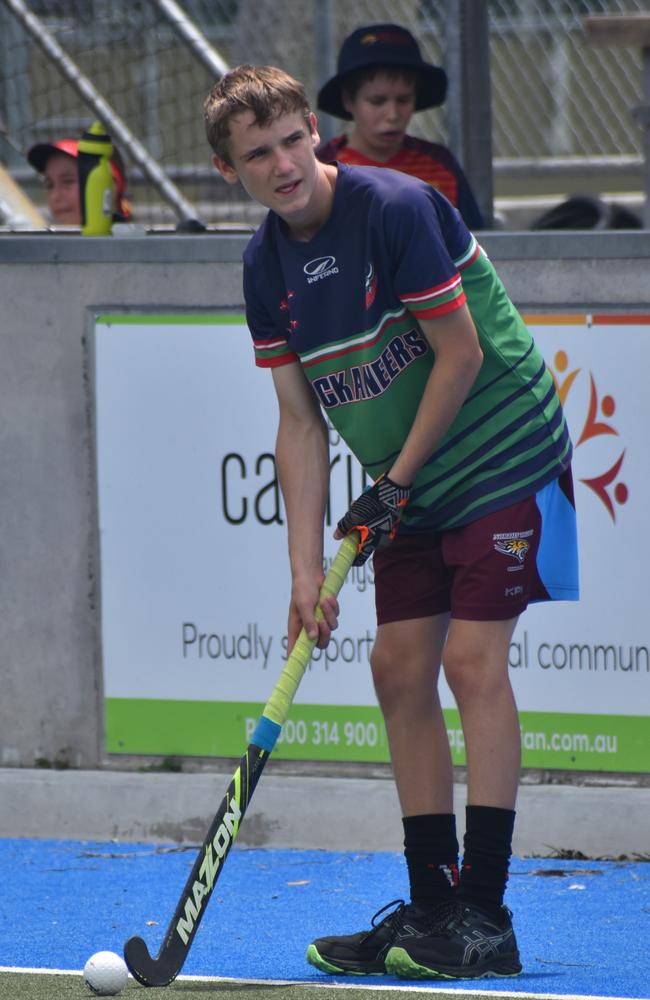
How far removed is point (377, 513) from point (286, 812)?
1.74 meters

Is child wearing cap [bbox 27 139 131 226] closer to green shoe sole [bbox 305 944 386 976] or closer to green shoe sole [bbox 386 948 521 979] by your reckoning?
green shoe sole [bbox 305 944 386 976]

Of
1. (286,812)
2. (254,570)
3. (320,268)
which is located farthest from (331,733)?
(320,268)

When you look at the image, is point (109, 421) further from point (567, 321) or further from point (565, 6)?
point (565, 6)

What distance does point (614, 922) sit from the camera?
14.2ft

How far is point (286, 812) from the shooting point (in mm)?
5238

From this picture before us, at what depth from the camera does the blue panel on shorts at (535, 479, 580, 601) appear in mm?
3889

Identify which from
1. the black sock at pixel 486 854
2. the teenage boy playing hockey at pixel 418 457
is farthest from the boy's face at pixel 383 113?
the black sock at pixel 486 854

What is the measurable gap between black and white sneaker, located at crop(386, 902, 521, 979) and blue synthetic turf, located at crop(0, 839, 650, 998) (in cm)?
4

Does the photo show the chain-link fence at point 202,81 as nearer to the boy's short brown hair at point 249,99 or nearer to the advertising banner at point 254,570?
the advertising banner at point 254,570

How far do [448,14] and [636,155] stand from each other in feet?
9.72

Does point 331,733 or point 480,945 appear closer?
point 480,945

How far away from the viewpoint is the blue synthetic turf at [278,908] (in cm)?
397

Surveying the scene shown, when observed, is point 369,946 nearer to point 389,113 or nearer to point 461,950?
point 461,950

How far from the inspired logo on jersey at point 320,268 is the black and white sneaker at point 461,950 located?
1369mm
